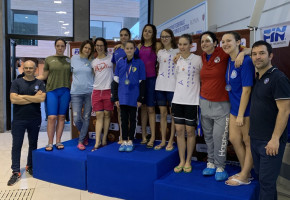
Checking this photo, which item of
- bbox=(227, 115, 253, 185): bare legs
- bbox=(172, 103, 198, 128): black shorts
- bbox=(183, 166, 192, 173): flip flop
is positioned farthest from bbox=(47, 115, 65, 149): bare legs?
bbox=(227, 115, 253, 185): bare legs

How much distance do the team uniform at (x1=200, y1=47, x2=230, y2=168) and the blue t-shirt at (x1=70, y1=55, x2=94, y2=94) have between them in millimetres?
1630

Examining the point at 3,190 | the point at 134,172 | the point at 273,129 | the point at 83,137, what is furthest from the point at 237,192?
the point at 3,190

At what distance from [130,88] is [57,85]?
104cm

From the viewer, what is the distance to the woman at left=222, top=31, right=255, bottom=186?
2.28 metres

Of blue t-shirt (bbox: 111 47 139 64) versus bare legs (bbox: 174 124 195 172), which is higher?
blue t-shirt (bbox: 111 47 139 64)

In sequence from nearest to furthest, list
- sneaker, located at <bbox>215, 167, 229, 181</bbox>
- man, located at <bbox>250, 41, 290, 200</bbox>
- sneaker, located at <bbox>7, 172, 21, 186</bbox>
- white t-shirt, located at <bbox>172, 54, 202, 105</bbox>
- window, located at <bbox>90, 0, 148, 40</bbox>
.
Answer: man, located at <bbox>250, 41, 290, 200</bbox>
sneaker, located at <bbox>215, 167, 229, 181</bbox>
white t-shirt, located at <bbox>172, 54, 202, 105</bbox>
sneaker, located at <bbox>7, 172, 21, 186</bbox>
window, located at <bbox>90, 0, 148, 40</bbox>

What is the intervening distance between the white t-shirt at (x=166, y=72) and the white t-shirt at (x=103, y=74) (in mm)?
718

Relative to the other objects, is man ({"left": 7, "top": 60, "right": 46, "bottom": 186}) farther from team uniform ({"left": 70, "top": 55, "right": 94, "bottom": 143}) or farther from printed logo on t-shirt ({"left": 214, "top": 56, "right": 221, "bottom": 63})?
printed logo on t-shirt ({"left": 214, "top": 56, "right": 221, "bottom": 63})

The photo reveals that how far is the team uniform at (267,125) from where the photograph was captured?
1938mm

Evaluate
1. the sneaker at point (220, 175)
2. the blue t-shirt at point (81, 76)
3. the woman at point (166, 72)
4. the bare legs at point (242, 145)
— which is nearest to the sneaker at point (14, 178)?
the blue t-shirt at point (81, 76)

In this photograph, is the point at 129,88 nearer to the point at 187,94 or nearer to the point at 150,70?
the point at 150,70

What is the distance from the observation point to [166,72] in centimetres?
312

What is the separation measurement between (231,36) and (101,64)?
5.86ft

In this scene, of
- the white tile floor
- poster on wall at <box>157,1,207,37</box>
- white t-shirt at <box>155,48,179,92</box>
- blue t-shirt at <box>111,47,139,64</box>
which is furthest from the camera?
poster on wall at <box>157,1,207,37</box>
